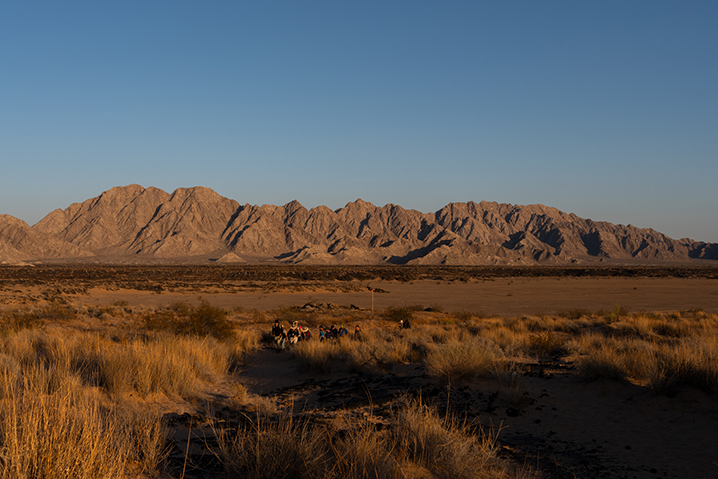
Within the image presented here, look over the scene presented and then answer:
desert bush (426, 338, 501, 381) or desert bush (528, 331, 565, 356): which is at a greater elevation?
desert bush (426, 338, 501, 381)

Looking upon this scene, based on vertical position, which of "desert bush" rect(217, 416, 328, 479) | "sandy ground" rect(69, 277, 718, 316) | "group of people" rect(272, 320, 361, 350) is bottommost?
"sandy ground" rect(69, 277, 718, 316)

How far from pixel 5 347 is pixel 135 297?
31.4 metres

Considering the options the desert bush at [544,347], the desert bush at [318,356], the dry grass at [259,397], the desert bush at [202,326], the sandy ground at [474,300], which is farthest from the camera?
the sandy ground at [474,300]

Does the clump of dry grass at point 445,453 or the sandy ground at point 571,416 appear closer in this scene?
the clump of dry grass at point 445,453

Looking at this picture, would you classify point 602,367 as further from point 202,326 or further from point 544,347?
point 202,326

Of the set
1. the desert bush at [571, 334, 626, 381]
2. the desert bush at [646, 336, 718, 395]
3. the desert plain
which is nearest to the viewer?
the desert plain

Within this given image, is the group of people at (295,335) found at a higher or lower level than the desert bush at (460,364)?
lower

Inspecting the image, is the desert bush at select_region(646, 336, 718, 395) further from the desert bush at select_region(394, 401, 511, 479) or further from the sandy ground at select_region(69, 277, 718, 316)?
the sandy ground at select_region(69, 277, 718, 316)

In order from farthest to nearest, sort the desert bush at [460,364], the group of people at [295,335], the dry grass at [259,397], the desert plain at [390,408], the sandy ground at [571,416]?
the group of people at [295,335]
the desert bush at [460,364]
the sandy ground at [571,416]
the desert plain at [390,408]
the dry grass at [259,397]

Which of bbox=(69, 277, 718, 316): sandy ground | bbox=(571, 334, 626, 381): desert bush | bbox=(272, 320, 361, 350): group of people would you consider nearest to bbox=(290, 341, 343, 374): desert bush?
bbox=(272, 320, 361, 350): group of people

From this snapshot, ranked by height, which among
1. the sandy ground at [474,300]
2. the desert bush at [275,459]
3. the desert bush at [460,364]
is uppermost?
the desert bush at [275,459]

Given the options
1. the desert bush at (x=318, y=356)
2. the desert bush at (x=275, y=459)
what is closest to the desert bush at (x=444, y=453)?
the desert bush at (x=275, y=459)

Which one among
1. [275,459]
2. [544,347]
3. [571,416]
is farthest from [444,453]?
[544,347]

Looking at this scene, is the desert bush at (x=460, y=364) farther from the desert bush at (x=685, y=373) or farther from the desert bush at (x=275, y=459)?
the desert bush at (x=275, y=459)
